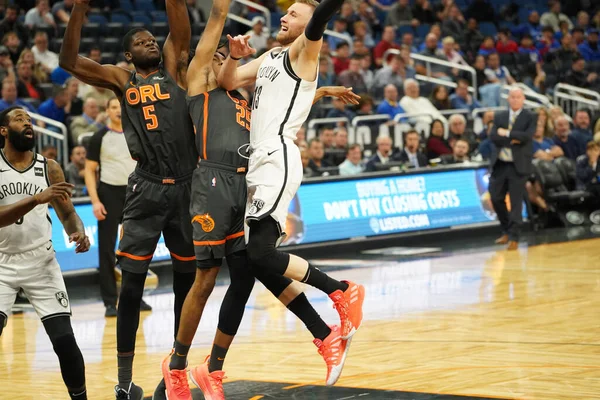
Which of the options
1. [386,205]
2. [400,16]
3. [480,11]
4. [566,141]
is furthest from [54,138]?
[480,11]

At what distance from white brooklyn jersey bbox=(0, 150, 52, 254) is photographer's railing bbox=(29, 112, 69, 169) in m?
8.42

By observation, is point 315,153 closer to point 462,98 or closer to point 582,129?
point 462,98

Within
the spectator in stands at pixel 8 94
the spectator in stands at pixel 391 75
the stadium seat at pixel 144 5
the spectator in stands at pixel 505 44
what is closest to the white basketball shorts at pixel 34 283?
the spectator in stands at pixel 8 94

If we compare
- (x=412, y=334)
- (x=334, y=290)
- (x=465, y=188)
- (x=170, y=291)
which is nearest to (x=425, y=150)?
(x=465, y=188)

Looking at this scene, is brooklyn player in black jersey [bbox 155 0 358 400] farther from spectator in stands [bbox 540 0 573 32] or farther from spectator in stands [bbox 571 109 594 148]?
spectator in stands [bbox 540 0 573 32]

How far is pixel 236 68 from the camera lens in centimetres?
711

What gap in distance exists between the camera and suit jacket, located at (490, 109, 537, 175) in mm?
15562

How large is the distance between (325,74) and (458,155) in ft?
A: 9.66

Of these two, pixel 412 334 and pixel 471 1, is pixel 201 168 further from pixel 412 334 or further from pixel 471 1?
pixel 471 1

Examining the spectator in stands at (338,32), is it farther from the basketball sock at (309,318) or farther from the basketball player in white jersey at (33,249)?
the basketball player in white jersey at (33,249)

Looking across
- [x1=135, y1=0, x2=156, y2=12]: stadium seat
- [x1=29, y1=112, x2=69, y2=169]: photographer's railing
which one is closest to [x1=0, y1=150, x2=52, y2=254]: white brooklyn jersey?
[x1=29, y1=112, x2=69, y2=169]: photographer's railing

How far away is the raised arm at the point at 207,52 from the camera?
697 cm

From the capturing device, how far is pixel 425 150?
1841 cm

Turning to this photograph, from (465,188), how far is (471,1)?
37.8 ft
